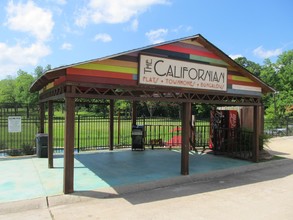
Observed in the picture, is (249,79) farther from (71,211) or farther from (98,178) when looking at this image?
(71,211)

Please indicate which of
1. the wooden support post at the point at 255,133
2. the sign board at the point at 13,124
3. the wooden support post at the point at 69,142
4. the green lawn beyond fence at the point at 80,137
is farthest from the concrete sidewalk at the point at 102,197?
the sign board at the point at 13,124

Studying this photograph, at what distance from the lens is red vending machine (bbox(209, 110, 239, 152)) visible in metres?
12.1

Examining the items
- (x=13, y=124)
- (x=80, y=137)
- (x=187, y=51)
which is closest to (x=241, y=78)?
(x=187, y=51)

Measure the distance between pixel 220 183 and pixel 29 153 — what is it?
7.45 metres

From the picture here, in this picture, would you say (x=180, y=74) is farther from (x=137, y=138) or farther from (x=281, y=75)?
(x=281, y=75)

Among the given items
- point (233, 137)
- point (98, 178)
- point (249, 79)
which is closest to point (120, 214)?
point (98, 178)

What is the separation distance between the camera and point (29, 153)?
1134 centimetres

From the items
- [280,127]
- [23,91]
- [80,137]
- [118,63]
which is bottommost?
[80,137]

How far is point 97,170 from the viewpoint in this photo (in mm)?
8914

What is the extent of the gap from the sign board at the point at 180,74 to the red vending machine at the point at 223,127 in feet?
10.9

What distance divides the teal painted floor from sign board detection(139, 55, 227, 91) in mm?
2691

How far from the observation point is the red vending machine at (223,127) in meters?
12.1

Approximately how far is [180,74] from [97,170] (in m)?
3.88

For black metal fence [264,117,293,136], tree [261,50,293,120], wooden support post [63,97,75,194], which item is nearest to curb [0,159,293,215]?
wooden support post [63,97,75,194]
